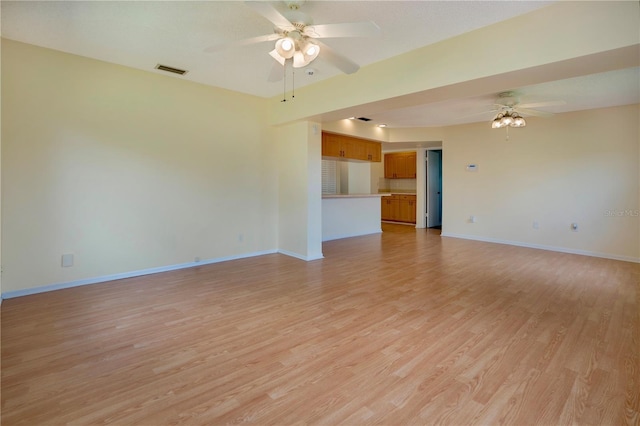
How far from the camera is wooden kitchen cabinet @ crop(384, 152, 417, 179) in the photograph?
30.2ft

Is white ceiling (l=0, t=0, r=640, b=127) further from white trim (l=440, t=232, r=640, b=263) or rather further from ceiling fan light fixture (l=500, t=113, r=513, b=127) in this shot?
white trim (l=440, t=232, r=640, b=263)

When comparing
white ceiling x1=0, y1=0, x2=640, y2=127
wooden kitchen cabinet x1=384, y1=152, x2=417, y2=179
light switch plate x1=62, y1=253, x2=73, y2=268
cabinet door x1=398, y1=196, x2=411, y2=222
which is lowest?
light switch plate x1=62, y1=253, x2=73, y2=268

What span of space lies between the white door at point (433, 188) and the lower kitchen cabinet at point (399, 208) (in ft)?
1.87

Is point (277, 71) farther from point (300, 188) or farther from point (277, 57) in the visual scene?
point (300, 188)

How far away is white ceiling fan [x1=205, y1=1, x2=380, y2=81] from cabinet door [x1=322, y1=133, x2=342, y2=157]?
138 inches

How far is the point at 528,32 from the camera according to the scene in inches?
97.7

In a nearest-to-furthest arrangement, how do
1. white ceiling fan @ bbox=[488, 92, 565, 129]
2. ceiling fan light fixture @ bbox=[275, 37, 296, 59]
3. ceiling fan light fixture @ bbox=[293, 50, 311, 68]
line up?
ceiling fan light fixture @ bbox=[275, 37, 296, 59] → ceiling fan light fixture @ bbox=[293, 50, 311, 68] → white ceiling fan @ bbox=[488, 92, 565, 129]

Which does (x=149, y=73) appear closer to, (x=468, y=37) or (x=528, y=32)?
(x=468, y=37)

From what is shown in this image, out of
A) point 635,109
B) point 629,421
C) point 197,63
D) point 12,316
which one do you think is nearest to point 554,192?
point 635,109

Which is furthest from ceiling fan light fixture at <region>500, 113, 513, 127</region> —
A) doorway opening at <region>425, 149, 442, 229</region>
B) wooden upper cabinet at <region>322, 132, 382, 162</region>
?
doorway opening at <region>425, 149, 442, 229</region>

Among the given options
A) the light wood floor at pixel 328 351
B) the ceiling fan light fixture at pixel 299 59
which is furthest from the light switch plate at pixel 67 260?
the ceiling fan light fixture at pixel 299 59

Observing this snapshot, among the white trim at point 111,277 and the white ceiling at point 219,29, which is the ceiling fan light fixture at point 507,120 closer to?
the white ceiling at point 219,29

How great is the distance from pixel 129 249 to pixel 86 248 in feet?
1.45

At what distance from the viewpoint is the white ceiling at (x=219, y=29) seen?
2422 mm
